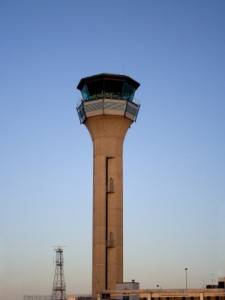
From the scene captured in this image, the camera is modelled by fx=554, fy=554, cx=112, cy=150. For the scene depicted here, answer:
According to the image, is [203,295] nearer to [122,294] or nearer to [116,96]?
[122,294]

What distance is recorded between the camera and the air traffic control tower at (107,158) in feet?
303

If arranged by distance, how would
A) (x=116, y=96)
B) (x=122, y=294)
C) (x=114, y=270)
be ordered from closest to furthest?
(x=122, y=294) < (x=114, y=270) < (x=116, y=96)

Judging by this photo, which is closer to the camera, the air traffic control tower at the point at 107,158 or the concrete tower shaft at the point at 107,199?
the concrete tower shaft at the point at 107,199

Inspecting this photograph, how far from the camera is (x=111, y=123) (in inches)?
3812

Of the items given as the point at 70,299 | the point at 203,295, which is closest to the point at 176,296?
the point at 203,295

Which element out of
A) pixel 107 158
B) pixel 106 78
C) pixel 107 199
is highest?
pixel 106 78

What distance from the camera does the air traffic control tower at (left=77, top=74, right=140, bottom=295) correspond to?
92.5 m

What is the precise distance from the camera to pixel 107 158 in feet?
319

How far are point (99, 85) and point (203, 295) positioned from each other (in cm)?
4095

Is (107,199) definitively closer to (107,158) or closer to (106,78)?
(107,158)

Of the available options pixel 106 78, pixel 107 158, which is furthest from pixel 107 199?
pixel 106 78

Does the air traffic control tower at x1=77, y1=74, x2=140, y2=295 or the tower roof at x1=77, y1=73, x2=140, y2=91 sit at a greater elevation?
the tower roof at x1=77, y1=73, x2=140, y2=91

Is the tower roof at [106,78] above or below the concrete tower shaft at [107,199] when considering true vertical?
above

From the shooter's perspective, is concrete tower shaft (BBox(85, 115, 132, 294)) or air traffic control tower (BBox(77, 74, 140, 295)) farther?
air traffic control tower (BBox(77, 74, 140, 295))
